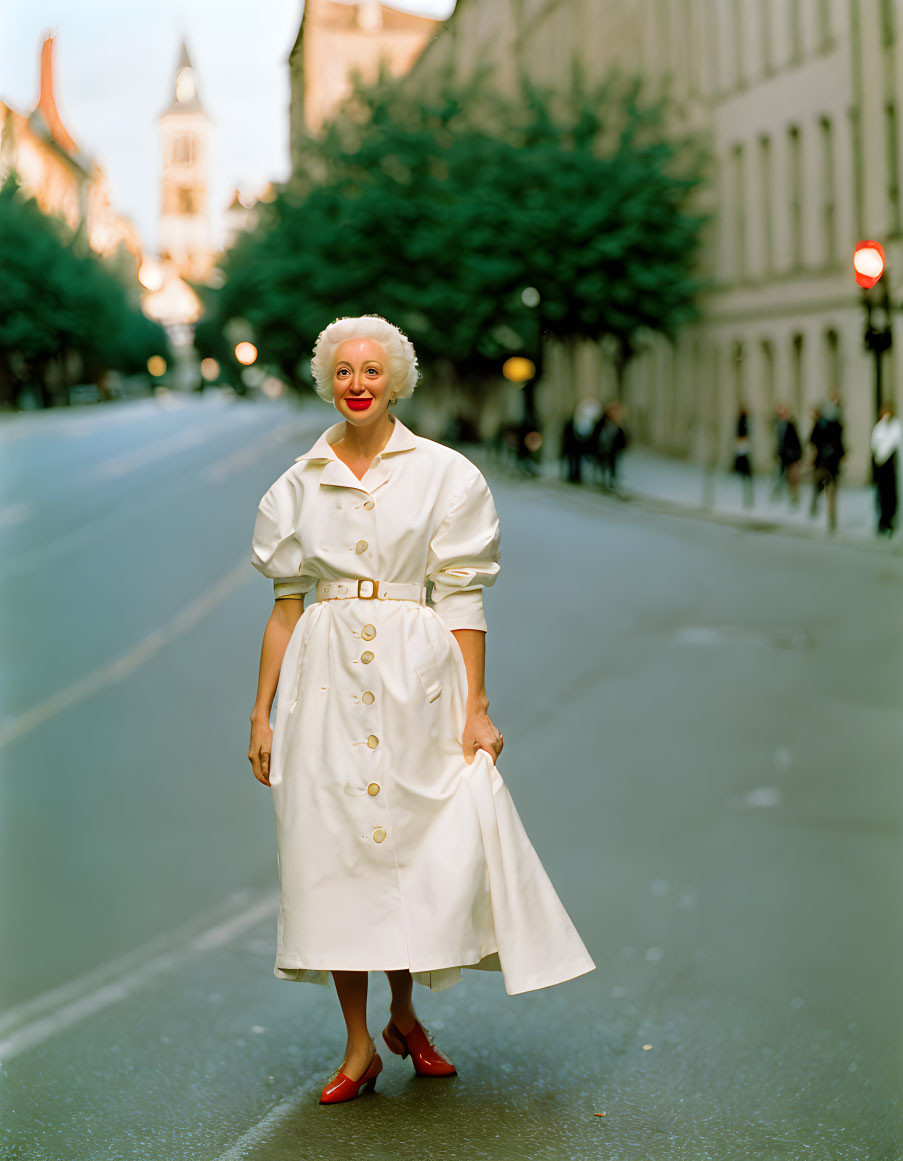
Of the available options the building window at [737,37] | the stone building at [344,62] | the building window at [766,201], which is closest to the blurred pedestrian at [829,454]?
the stone building at [344,62]

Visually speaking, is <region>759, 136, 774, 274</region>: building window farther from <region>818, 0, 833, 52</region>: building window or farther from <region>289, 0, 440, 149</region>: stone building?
<region>289, 0, 440, 149</region>: stone building

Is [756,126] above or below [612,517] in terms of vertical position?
above

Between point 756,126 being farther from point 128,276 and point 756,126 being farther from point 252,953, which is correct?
point 128,276

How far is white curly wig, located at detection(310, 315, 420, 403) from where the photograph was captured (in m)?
4.01

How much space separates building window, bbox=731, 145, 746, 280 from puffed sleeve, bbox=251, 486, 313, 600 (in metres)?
32.8

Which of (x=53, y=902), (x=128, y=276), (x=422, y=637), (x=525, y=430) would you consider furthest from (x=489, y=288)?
(x=128, y=276)

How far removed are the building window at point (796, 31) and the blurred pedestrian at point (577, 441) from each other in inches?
299

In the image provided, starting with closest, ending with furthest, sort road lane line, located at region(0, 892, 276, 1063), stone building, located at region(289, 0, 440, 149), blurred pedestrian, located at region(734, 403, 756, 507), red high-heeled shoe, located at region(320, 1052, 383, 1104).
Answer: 1. red high-heeled shoe, located at region(320, 1052, 383, 1104)
2. road lane line, located at region(0, 892, 276, 1063)
3. stone building, located at region(289, 0, 440, 149)
4. blurred pedestrian, located at region(734, 403, 756, 507)

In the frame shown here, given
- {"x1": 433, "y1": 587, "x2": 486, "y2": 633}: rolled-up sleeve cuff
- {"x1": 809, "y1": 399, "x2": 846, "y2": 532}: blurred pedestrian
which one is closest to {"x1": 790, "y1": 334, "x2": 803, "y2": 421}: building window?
{"x1": 809, "y1": 399, "x2": 846, "y2": 532}: blurred pedestrian

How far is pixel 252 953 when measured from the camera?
6406 millimetres

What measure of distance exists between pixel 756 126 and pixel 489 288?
6.18 metres

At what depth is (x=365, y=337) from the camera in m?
4.01

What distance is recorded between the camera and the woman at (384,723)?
391 cm

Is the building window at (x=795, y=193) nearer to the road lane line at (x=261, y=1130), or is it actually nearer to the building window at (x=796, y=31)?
the building window at (x=796, y=31)
